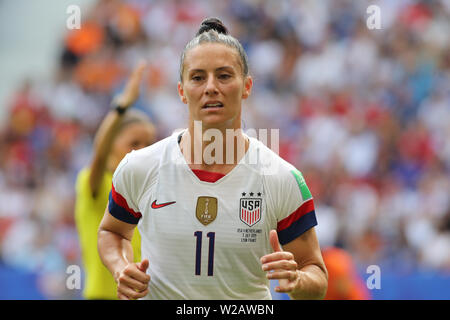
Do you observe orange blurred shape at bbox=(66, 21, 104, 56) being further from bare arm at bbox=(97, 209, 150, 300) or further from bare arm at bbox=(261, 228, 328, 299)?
bare arm at bbox=(261, 228, 328, 299)

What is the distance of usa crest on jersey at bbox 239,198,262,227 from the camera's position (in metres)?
3.13

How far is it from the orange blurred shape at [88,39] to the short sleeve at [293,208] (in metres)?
8.28

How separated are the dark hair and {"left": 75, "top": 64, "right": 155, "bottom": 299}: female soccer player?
1.28m

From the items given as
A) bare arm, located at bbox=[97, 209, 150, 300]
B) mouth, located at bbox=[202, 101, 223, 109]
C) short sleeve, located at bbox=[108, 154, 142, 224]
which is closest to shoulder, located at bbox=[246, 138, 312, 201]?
mouth, located at bbox=[202, 101, 223, 109]

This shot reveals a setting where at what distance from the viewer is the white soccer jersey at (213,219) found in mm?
3135

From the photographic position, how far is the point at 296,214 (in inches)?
124

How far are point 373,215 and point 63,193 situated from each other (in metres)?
4.38

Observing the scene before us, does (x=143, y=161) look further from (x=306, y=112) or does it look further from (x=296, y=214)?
(x=306, y=112)

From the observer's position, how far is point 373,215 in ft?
28.8

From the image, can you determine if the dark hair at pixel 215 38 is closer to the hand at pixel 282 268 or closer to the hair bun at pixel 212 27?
the hair bun at pixel 212 27
